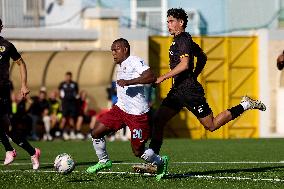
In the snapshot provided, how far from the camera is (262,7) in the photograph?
44219 millimetres

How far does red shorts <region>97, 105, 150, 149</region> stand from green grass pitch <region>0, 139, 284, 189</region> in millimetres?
531

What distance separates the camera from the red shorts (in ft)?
47.3

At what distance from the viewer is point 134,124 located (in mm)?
14430

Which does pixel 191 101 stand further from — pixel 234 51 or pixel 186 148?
pixel 234 51

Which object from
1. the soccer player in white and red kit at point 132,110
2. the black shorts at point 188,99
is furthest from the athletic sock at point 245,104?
the soccer player in white and red kit at point 132,110

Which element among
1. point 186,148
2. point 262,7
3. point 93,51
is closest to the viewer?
point 186,148

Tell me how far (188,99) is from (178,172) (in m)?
1.38

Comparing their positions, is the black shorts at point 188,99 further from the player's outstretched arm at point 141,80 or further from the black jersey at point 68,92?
the black jersey at point 68,92

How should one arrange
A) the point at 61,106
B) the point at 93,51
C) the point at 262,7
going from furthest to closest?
the point at 262,7 < the point at 93,51 < the point at 61,106

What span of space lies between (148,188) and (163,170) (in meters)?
1.33

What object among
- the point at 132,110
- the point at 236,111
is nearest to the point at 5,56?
the point at 132,110

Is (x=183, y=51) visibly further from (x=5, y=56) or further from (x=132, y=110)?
(x=5, y=56)

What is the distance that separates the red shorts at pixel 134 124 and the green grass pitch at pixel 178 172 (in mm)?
531

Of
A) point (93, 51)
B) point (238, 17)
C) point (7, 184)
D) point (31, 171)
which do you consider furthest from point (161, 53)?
point (7, 184)
